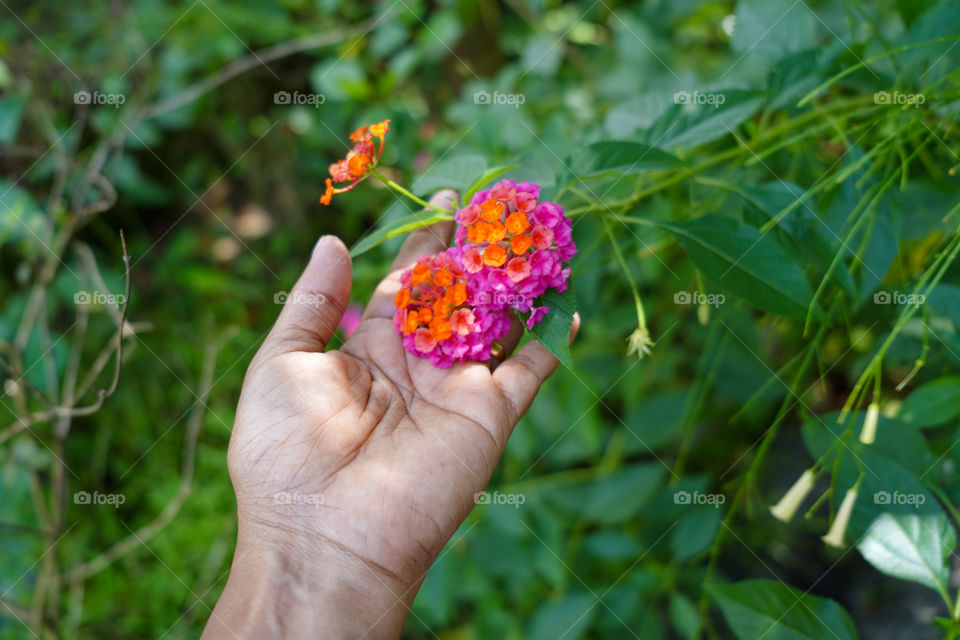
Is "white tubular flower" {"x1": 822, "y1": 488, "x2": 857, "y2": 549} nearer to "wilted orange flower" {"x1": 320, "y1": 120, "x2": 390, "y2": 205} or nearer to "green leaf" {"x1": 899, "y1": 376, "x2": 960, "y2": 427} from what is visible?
"green leaf" {"x1": 899, "y1": 376, "x2": 960, "y2": 427}

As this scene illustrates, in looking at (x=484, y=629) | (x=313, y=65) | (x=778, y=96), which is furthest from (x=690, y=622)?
(x=313, y=65)

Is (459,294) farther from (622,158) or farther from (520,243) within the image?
(622,158)

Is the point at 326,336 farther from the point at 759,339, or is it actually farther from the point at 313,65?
the point at 313,65

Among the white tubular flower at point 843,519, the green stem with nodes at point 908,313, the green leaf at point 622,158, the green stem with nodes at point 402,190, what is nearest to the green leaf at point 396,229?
the green stem with nodes at point 402,190

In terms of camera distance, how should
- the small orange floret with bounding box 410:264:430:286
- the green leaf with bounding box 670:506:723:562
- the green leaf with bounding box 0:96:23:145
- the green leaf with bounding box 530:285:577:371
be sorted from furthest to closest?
the green leaf with bounding box 0:96:23:145 → the green leaf with bounding box 670:506:723:562 → the small orange floret with bounding box 410:264:430:286 → the green leaf with bounding box 530:285:577:371

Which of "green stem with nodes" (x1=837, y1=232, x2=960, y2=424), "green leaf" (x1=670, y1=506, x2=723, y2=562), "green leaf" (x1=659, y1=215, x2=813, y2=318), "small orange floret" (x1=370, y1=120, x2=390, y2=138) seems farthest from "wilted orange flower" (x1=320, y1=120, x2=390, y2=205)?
"green leaf" (x1=670, y1=506, x2=723, y2=562)

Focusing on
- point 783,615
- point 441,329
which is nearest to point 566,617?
point 783,615

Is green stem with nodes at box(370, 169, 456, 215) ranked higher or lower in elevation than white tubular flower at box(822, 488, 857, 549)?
higher

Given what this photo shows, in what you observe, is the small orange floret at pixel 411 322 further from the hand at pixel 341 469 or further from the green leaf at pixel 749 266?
the green leaf at pixel 749 266
